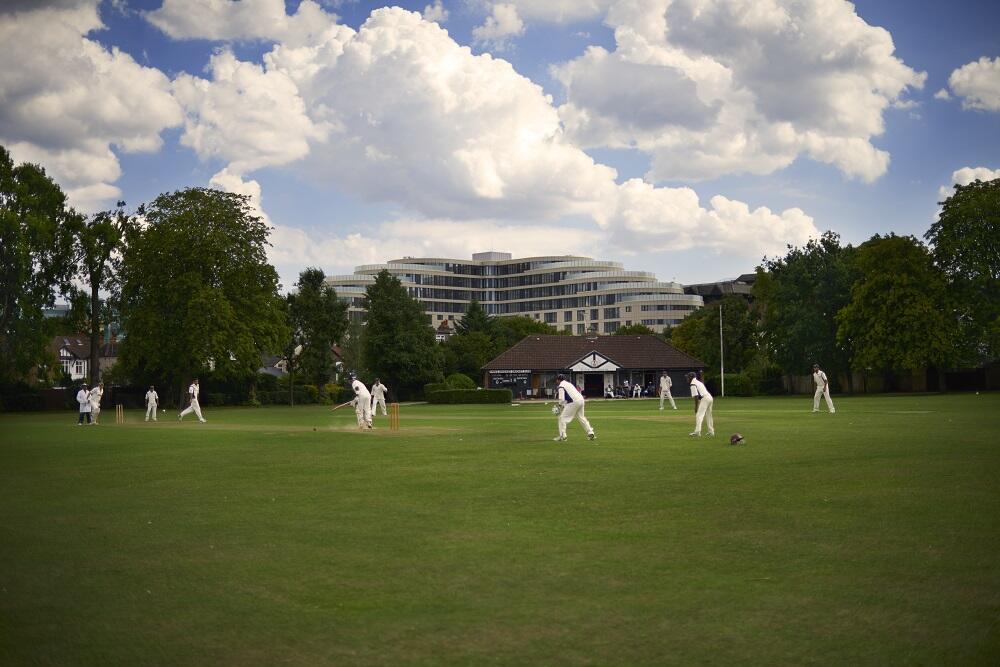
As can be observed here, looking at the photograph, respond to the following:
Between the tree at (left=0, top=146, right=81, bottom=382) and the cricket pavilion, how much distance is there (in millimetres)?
40570

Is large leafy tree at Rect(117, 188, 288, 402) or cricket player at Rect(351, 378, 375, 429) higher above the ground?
large leafy tree at Rect(117, 188, 288, 402)

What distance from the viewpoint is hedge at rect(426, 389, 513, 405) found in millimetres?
75500

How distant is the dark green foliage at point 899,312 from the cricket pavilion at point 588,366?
69.0 ft

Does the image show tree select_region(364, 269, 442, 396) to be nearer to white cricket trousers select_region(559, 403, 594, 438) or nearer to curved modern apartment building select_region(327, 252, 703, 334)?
white cricket trousers select_region(559, 403, 594, 438)

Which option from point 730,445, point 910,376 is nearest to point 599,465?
point 730,445

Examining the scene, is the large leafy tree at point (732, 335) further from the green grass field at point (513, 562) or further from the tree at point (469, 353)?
the green grass field at point (513, 562)

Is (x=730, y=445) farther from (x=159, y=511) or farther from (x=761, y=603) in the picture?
(x=761, y=603)

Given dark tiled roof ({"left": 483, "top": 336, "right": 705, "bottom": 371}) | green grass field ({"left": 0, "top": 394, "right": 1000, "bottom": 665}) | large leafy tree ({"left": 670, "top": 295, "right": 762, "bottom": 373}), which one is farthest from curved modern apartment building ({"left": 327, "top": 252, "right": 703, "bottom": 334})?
green grass field ({"left": 0, "top": 394, "right": 1000, "bottom": 665})

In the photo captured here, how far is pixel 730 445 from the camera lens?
76.9 feet

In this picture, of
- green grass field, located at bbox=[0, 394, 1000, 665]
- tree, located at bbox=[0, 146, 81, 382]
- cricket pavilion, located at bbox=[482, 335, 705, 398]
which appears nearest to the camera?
green grass field, located at bbox=[0, 394, 1000, 665]

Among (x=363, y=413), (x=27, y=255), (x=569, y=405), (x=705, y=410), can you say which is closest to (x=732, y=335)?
(x=27, y=255)

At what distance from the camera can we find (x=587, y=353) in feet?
313

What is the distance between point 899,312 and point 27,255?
62.3m

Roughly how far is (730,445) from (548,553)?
1422 centimetres
